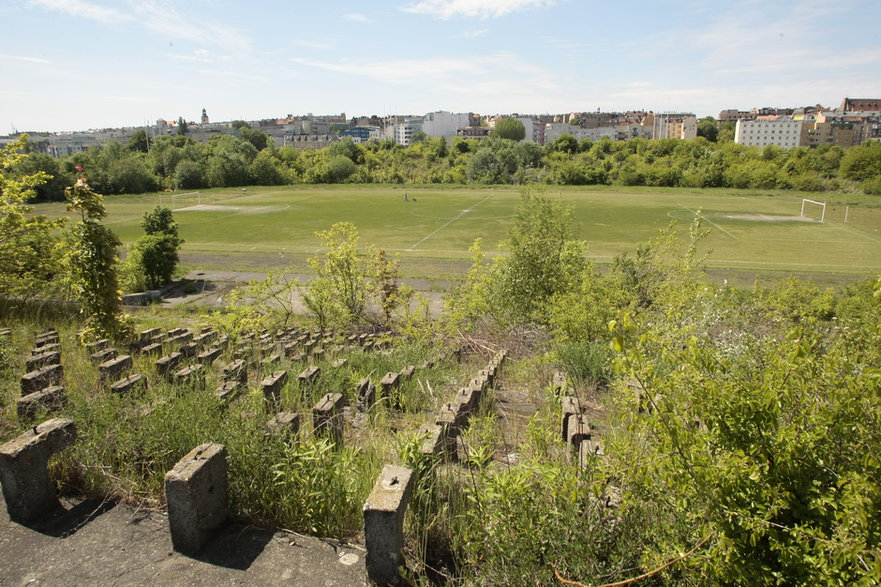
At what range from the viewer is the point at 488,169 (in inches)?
3824

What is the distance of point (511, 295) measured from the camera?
1423 centimetres

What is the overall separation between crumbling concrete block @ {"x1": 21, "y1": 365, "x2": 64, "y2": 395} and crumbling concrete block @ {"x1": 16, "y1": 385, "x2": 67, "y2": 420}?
555mm

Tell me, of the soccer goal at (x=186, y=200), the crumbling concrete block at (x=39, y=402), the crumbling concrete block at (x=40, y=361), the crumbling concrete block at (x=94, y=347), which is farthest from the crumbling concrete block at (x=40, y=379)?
the soccer goal at (x=186, y=200)

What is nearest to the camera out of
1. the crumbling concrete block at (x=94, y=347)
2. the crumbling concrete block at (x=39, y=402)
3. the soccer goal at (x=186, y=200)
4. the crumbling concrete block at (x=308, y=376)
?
the crumbling concrete block at (x=39, y=402)

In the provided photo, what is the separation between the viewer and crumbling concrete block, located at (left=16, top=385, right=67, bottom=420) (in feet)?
13.8

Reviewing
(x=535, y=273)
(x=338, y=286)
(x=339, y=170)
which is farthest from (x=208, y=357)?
(x=339, y=170)

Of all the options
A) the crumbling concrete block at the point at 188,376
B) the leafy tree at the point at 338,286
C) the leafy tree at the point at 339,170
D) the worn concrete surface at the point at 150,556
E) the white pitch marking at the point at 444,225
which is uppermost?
the leafy tree at the point at 339,170

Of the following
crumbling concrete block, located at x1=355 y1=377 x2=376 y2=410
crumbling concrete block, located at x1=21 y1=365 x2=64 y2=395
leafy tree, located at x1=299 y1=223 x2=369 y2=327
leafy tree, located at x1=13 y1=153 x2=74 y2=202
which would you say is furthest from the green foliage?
leafy tree, located at x1=13 y1=153 x2=74 y2=202

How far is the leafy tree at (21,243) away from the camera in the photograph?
10438mm

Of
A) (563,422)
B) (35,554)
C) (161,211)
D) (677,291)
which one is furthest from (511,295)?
(161,211)

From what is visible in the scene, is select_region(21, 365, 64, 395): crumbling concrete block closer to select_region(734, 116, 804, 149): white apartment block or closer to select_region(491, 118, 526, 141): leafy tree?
select_region(491, 118, 526, 141): leafy tree

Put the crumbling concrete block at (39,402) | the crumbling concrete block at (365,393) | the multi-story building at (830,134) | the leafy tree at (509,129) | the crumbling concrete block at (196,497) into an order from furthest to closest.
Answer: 1. the leafy tree at (509,129)
2. the multi-story building at (830,134)
3. the crumbling concrete block at (365,393)
4. the crumbling concrete block at (39,402)
5. the crumbling concrete block at (196,497)

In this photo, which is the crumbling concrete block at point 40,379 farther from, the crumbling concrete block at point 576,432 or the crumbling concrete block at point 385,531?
the crumbling concrete block at point 576,432

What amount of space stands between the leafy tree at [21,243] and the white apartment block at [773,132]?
18294 centimetres
